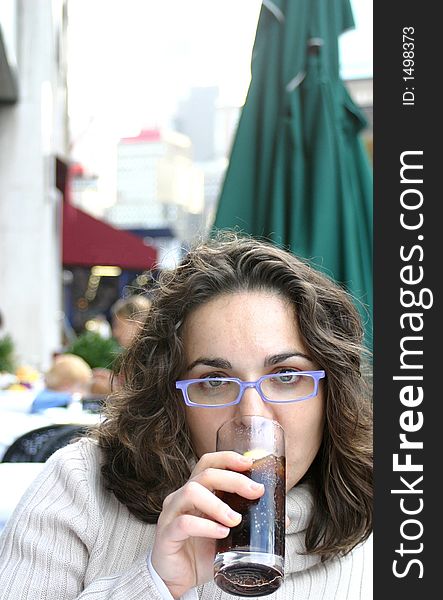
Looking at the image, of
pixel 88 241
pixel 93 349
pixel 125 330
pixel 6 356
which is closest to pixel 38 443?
pixel 125 330

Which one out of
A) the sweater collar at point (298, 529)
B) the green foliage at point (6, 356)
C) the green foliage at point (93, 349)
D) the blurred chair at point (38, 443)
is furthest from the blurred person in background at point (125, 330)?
the green foliage at point (6, 356)

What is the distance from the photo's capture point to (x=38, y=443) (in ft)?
8.66

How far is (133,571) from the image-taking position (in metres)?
1.19

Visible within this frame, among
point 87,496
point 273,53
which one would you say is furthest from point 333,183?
point 87,496

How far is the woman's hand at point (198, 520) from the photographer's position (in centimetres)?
109

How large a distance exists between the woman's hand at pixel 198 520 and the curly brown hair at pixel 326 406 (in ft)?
0.96

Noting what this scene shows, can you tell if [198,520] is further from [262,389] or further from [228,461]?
[262,389]

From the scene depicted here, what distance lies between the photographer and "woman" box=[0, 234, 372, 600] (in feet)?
4.49

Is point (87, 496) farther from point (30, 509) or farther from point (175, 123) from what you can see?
point (175, 123)

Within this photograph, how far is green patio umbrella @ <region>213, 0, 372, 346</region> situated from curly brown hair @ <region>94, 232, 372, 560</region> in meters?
2.11

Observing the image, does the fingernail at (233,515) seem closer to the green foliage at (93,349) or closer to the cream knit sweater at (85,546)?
the cream knit sweater at (85,546)

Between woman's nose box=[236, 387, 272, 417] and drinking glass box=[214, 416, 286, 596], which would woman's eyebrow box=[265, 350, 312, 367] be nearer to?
woman's nose box=[236, 387, 272, 417]

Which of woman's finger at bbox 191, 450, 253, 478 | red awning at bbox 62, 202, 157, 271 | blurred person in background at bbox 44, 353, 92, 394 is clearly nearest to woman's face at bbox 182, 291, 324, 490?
woman's finger at bbox 191, 450, 253, 478

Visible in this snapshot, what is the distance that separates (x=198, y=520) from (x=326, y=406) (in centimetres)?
43
